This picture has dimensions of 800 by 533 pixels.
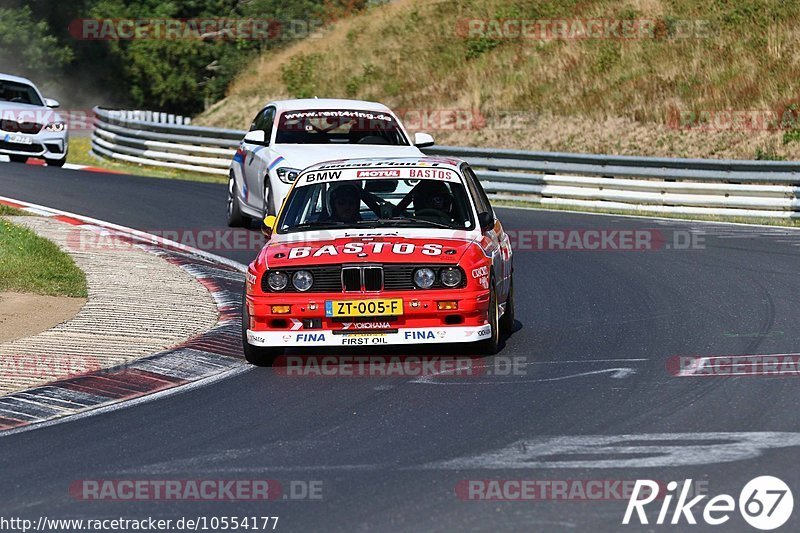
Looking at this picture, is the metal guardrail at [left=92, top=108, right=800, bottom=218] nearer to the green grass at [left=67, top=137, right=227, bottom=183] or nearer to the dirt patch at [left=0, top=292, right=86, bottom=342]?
the green grass at [left=67, top=137, right=227, bottom=183]

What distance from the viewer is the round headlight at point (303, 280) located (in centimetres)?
994

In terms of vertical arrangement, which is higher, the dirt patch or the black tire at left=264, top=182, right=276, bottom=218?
the black tire at left=264, top=182, right=276, bottom=218

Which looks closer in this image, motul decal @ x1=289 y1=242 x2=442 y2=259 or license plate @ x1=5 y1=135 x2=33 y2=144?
motul decal @ x1=289 y1=242 x2=442 y2=259

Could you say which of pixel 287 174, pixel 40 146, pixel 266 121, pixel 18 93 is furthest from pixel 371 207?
pixel 18 93

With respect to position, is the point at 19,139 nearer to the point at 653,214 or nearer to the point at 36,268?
the point at 653,214

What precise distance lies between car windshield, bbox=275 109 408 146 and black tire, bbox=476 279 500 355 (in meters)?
7.19

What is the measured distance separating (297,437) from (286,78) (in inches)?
1294

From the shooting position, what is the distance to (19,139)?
85.6ft

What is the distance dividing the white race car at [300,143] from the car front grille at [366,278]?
6.39 m

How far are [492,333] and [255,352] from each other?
1.70 m

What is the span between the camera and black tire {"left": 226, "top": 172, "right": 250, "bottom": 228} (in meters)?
18.3

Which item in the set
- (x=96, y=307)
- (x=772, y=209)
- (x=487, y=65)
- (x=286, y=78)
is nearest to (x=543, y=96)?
(x=487, y=65)

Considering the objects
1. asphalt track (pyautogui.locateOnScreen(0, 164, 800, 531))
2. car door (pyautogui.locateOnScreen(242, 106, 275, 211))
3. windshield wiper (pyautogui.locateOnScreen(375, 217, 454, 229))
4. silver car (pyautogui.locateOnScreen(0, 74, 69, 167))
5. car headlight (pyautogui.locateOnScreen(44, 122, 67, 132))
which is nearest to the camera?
asphalt track (pyautogui.locateOnScreen(0, 164, 800, 531))

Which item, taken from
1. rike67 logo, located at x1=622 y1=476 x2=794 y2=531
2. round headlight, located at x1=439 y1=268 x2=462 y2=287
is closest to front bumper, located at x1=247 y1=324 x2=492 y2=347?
round headlight, located at x1=439 y1=268 x2=462 y2=287
